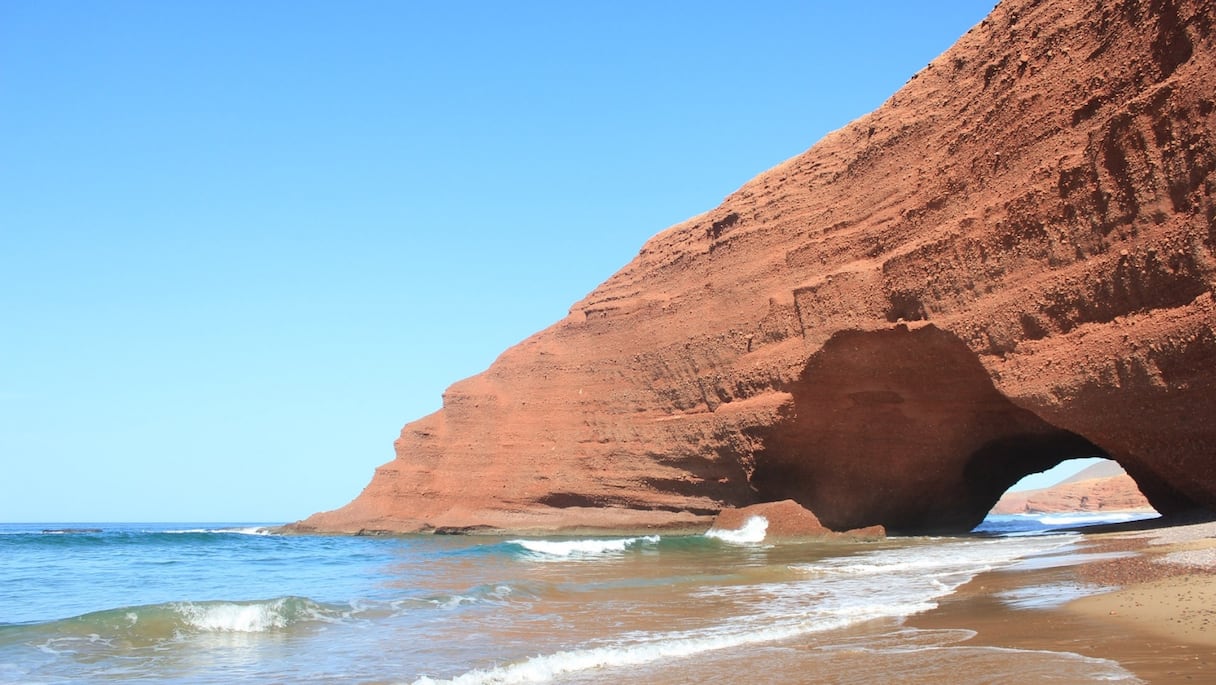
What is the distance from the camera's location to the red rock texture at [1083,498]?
72.4 metres

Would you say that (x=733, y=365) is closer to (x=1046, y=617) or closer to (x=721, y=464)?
(x=721, y=464)

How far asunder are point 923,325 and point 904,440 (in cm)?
392

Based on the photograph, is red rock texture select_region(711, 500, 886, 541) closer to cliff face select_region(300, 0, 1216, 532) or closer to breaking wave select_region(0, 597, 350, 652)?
cliff face select_region(300, 0, 1216, 532)

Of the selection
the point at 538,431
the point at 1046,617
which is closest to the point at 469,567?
the point at 1046,617

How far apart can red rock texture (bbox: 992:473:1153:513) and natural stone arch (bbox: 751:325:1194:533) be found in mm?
44976

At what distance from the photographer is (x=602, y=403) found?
33.5 metres

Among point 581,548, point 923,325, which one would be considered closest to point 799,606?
point 923,325

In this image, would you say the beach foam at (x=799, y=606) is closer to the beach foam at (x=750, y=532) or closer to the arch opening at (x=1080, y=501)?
the beach foam at (x=750, y=532)

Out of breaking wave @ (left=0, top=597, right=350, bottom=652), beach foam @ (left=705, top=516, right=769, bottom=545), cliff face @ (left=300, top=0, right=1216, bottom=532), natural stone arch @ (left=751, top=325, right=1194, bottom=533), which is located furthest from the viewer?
beach foam @ (left=705, top=516, right=769, bottom=545)

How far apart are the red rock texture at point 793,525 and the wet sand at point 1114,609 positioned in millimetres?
11598

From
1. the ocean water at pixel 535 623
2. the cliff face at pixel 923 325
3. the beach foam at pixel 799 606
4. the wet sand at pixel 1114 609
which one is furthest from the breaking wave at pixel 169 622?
the cliff face at pixel 923 325

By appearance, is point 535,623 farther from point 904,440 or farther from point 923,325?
point 904,440

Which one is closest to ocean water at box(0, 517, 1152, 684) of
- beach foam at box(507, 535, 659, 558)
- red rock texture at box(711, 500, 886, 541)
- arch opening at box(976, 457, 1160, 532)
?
beach foam at box(507, 535, 659, 558)

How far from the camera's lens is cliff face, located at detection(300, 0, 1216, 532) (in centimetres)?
1560
